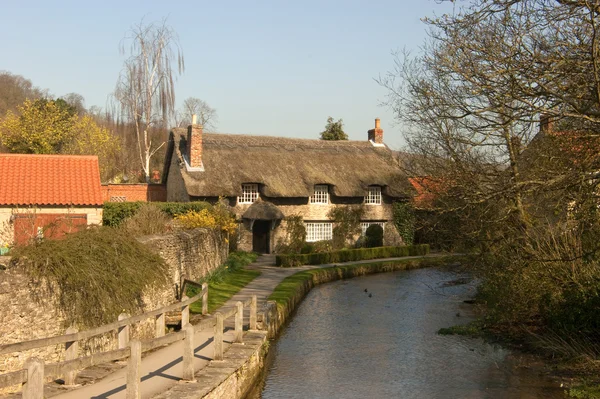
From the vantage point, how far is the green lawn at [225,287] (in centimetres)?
1772

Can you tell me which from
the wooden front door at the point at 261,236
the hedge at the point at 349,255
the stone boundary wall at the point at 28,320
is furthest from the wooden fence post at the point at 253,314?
the wooden front door at the point at 261,236

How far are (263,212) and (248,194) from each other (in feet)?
5.88

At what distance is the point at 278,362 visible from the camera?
14.2 m

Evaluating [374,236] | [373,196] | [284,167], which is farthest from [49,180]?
[373,196]

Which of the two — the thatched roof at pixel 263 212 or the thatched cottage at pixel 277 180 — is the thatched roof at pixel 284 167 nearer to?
the thatched cottage at pixel 277 180

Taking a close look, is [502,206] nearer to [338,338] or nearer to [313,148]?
[338,338]

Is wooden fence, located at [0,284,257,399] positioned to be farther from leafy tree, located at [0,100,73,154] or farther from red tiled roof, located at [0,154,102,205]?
leafy tree, located at [0,100,73,154]

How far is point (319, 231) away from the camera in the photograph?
3919 centimetres

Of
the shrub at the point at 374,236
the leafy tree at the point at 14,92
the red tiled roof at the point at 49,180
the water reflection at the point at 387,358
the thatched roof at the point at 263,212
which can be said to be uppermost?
the leafy tree at the point at 14,92

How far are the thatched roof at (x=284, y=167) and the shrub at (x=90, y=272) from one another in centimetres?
2249

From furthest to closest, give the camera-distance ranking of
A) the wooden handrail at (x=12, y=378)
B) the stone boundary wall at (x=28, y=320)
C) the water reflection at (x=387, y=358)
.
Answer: the water reflection at (x=387, y=358), the stone boundary wall at (x=28, y=320), the wooden handrail at (x=12, y=378)

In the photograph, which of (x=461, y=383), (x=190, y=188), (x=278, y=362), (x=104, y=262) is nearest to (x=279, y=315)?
(x=278, y=362)

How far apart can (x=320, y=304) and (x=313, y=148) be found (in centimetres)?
2104

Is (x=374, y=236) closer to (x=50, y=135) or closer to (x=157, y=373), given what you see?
(x=50, y=135)
